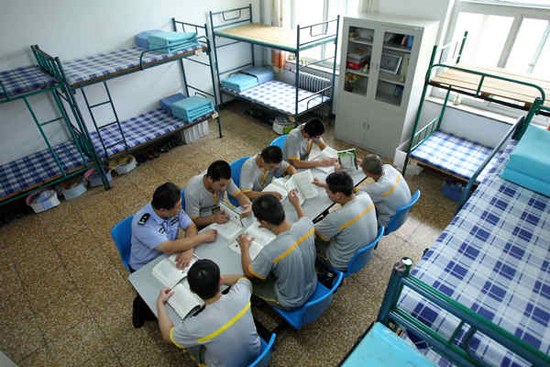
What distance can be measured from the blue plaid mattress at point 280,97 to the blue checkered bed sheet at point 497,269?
342 centimetres

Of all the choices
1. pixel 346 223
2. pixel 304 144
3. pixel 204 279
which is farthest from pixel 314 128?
pixel 204 279

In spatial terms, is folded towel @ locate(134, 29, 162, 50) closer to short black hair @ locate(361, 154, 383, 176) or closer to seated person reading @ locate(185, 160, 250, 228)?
seated person reading @ locate(185, 160, 250, 228)

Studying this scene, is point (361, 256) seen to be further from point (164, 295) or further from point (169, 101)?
point (169, 101)

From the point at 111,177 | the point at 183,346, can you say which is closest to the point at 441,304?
the point at 183,346

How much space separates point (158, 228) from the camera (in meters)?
2.60

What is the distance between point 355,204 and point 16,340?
3268mm

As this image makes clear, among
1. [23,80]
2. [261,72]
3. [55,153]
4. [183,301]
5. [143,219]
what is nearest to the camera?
[183,301]

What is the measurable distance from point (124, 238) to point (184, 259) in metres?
0.67

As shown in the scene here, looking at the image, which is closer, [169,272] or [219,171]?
[169,272]

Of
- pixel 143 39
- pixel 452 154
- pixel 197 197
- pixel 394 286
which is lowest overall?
pixel 452 154

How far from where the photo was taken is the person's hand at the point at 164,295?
7.09 feet

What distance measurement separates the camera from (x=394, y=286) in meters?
1.82

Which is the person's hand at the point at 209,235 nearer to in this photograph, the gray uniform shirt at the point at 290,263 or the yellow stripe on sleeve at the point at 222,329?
the gray uniform shirt at the point at 290,263

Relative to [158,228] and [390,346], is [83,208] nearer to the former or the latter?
[158,228]
